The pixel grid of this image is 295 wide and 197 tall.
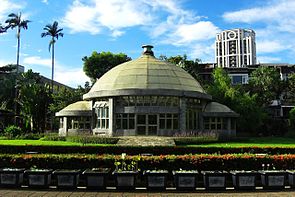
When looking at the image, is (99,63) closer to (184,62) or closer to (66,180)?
(184,62)

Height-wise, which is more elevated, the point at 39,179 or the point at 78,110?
the point at 78,110

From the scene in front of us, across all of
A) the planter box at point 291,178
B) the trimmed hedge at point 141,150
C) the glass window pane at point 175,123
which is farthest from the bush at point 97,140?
the planter box at point 291,178

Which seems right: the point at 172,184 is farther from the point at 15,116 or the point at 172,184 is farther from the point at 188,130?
the point at 15,116

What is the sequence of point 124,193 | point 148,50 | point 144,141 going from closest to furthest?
1. point 124,193
2. point 144,141
3. point 148,50

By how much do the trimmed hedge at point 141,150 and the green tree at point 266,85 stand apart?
43382 mm

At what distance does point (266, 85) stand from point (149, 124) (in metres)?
36.0

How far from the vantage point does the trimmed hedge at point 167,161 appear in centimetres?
1449

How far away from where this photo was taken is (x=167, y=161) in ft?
47.5

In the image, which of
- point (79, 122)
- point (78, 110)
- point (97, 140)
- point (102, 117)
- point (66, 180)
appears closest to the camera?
point (66, 180)

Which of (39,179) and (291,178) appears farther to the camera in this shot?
(291,178)

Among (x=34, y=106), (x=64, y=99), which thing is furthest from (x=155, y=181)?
(x=64, y=99)

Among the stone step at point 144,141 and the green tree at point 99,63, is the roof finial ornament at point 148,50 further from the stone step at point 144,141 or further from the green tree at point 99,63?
the green tree at point 99,63

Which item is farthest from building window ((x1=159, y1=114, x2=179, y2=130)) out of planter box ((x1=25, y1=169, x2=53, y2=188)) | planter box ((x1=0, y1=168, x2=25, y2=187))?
planter box ((x1=0, y1=168, x2=25, y2=187))

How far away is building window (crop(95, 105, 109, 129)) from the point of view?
4175 centimetres
